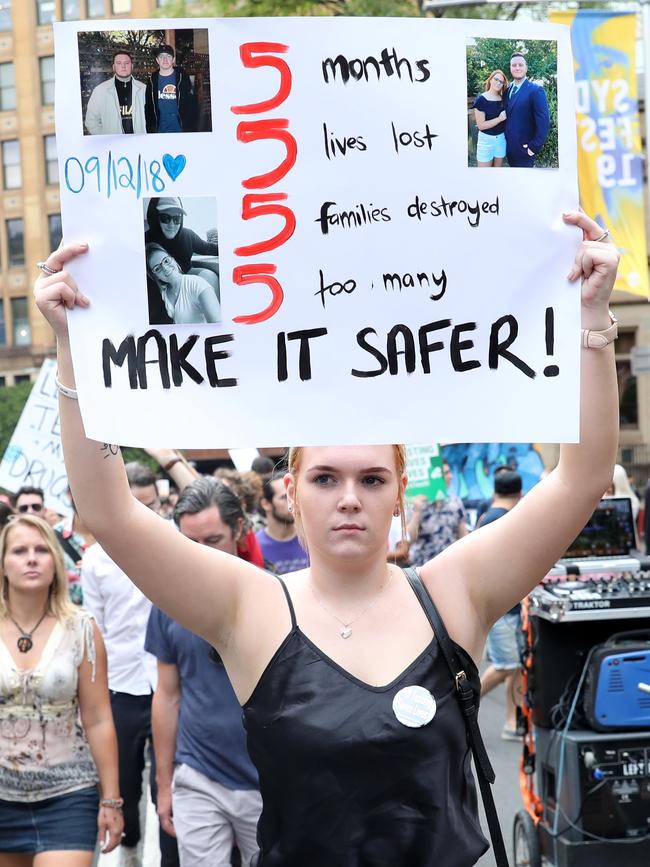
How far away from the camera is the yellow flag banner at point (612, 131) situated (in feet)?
41.6

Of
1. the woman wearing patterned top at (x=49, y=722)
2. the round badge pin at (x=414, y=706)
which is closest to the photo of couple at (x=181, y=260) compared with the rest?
the round badge pin at (x=414, y=706)

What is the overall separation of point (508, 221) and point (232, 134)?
0.59m

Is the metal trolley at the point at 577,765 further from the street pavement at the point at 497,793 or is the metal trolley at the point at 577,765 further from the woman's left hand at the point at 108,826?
the woman's left hand at the point at 108,826

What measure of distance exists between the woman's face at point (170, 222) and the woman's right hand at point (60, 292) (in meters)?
0.16

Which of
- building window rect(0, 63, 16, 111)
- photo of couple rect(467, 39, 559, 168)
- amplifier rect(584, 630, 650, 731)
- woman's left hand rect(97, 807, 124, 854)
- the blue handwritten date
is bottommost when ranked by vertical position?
woman's left hand rect(97, 807, 124, 854)

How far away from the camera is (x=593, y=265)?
2584 mm

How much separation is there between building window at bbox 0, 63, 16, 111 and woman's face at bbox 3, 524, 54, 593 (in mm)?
56519

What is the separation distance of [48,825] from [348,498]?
256 cm

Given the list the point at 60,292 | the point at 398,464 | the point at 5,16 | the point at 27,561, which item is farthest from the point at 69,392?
the point at 5,16

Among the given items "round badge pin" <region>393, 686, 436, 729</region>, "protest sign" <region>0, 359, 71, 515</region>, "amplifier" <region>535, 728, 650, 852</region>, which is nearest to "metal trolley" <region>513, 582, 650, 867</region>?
"amplifier" <region>535, 728, 650, 852</region>

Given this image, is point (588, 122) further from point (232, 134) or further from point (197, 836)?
point (232, 134)

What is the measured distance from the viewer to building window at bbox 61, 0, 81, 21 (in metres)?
57.6

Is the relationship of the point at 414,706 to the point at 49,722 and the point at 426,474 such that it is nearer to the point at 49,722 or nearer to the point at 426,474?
the point at 49,722

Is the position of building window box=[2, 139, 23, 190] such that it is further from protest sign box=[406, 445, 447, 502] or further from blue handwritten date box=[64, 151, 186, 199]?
blue handwritten date box=[64, 151, 186, 199]
